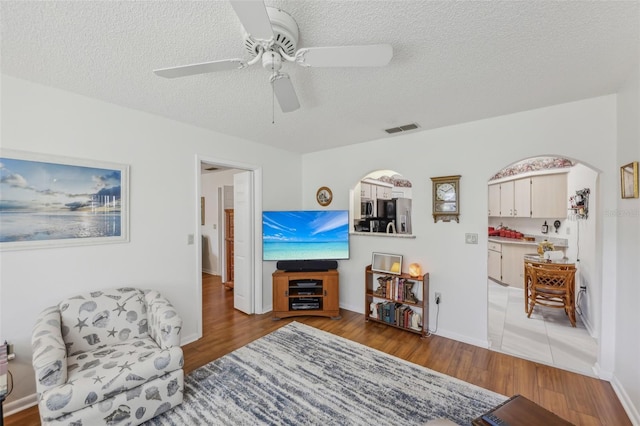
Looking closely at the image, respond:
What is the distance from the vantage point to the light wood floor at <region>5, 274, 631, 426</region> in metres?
1.97

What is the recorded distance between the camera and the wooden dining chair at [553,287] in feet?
11.0

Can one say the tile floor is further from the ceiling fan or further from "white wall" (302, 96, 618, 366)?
the ceiling fan

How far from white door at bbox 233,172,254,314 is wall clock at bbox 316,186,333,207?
1.10 metres

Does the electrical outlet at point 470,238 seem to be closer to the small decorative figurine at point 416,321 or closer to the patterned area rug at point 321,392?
the small decorative figurine at point 416,321

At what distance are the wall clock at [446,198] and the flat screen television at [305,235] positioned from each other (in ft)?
3.91

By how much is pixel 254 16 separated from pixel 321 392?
253 cm

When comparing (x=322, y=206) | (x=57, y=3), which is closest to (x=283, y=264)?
(x=322, y=206)

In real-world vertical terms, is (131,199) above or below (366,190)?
below

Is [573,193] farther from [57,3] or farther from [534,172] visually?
[57,3]

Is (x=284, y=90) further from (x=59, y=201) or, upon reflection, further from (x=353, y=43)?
(x=59, y=201)

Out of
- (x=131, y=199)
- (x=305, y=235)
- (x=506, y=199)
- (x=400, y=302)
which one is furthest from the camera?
(x=506, y=199)

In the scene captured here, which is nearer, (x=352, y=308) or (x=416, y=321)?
(x=416, y=321)

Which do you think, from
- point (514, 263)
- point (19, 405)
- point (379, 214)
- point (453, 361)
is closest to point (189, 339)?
point (19, 405)

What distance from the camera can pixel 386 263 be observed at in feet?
11.6
